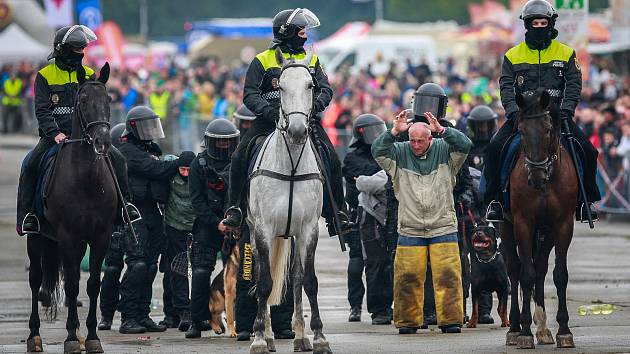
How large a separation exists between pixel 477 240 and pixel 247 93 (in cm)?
273

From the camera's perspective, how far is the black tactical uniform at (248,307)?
14.0m

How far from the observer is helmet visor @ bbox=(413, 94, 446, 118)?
48.2 ft

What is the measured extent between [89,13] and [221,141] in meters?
23.5

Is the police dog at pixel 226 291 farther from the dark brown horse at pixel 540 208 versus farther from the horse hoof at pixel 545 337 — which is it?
the horse hoof at pixel 545 337

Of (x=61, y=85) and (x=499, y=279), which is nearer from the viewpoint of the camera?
(x=61, y=85)

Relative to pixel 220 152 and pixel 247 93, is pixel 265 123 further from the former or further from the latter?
pixel 220 152

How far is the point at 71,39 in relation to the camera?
13711mm

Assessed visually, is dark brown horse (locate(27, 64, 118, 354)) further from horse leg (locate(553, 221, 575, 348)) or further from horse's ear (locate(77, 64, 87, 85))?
horse leg (locate(553, 221, 575, 348))

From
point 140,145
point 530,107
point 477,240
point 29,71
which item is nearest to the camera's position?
point 530,107

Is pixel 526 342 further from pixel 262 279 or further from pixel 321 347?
pixel 262 279

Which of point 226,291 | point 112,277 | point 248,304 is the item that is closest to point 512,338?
point 248,304

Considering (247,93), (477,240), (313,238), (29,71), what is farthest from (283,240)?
(29,71)

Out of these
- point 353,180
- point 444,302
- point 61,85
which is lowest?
point 444,302

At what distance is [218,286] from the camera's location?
1476 cm
